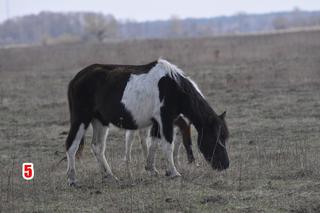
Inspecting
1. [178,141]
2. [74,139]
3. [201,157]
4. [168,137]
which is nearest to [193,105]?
[168,137]

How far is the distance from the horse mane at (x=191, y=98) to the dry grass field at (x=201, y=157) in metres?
0.83

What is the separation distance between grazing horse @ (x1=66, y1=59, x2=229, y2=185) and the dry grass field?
38 cm

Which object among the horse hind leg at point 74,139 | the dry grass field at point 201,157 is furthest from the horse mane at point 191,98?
the horse hind leg at point 74,139

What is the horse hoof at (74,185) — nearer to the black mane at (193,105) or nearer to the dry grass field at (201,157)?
the dry grass field at (201,157)

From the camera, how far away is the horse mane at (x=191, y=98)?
884 centimetres

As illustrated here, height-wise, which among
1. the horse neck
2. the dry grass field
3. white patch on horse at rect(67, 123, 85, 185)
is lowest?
the dry grass field

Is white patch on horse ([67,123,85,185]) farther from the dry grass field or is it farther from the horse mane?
the horse mane

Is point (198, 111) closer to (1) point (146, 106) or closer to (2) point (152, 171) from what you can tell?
(1) point (146, 106)

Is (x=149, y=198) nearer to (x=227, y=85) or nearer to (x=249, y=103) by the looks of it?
(x=249, y=103)

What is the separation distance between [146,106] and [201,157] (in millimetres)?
2239

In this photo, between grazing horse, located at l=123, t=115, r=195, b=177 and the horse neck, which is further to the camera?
grazing horse, located at l=123, t=115, r=195, b=177

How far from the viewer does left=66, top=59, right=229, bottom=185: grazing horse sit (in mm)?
8836

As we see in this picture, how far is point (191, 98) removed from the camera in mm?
8844

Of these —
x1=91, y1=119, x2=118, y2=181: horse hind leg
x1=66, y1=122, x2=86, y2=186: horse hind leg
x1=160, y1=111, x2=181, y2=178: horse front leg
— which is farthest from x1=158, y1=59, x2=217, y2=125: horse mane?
x1=66, y1=122, x2=86, y2=186: horse hind leg
